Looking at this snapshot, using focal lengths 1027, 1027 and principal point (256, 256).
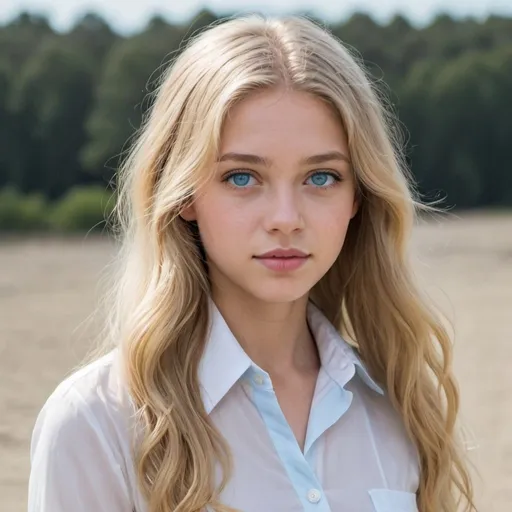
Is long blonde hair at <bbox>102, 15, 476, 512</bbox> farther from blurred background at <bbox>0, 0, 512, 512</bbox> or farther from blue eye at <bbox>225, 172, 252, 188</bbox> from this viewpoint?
blurred background at <bbox>0, 0, 512, 512</bbox>

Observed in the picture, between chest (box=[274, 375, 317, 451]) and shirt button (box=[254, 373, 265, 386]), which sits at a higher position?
shirt button (box=[254, 373, 265, 386])

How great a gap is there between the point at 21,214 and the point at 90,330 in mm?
14075

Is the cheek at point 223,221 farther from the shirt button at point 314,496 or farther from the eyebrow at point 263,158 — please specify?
the shirt button at point 314,496

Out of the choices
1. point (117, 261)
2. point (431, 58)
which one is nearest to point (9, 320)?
point (117, 261)

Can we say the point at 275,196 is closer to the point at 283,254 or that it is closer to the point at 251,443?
the point at 283,254

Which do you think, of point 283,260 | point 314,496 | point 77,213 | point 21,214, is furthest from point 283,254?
point 21,214

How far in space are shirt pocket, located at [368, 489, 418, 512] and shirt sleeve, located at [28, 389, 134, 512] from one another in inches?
15.3

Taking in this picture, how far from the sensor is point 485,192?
2728 centimetres

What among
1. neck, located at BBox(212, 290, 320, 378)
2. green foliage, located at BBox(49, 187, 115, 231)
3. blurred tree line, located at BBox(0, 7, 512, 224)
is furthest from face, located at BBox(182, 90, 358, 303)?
blurred tree line, located at BBox(0, 7, 512, 224)

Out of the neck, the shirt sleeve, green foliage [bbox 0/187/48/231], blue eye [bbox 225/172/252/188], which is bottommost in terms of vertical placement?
green foliage [bbox 0/187/48/231]

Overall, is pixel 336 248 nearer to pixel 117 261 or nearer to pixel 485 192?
pixel 117 261

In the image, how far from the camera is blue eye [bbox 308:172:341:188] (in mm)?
1630

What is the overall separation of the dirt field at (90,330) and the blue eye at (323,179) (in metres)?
0.45

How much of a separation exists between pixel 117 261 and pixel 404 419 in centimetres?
60
